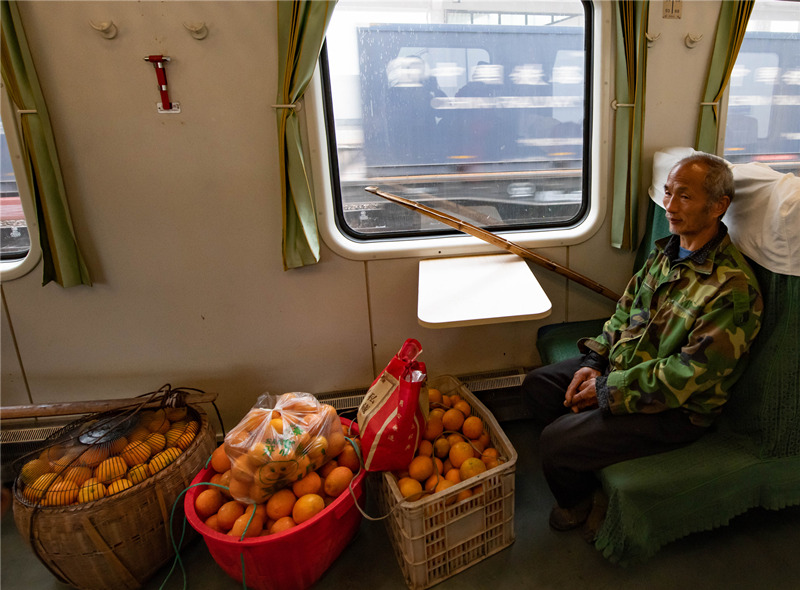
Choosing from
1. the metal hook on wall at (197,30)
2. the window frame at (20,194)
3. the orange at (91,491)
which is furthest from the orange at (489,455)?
the window frame at (20,194)

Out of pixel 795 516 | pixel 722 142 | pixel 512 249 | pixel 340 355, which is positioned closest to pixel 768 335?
pixel 795 516

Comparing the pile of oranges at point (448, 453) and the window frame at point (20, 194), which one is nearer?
the pile of oranges at point (448, 453)

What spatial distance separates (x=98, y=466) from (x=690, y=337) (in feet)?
7.00

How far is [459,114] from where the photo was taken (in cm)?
237

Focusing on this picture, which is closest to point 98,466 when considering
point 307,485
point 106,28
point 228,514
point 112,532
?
point 112,532

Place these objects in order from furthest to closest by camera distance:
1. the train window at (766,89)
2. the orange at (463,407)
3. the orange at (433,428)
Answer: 1. the train window at (766,89)
2. the orange at (463,407)
3. the orange at (433,428)

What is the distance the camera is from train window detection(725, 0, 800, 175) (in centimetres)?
250

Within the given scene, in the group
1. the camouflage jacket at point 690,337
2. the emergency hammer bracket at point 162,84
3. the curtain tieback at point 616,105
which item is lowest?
the camouflage jacket at point 690,337

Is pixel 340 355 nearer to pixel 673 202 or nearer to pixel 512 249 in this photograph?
pixel 512 249

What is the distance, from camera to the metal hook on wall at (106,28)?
1.90 metres

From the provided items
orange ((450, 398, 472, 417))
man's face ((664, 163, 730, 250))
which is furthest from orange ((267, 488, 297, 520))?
man's face ((664, 163, 730, 250))

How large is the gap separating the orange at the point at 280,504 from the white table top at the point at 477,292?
783 mm

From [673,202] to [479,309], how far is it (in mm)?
799

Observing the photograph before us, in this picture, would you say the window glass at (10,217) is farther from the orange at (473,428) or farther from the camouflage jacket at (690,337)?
the camouflage jacket at (690,337)
